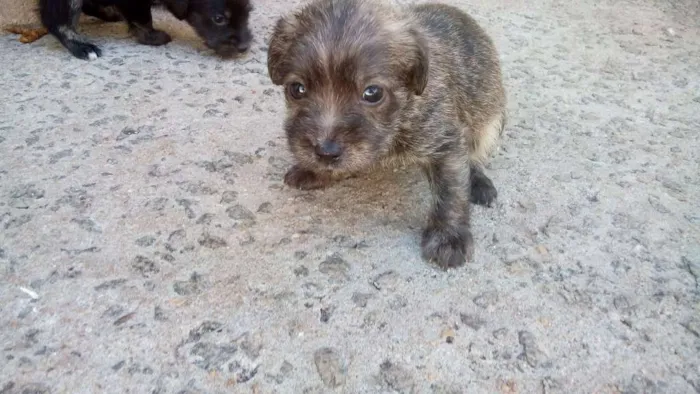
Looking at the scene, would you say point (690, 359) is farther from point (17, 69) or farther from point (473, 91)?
point (17, 69)

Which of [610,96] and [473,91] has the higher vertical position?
[473,91]

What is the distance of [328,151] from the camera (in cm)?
285

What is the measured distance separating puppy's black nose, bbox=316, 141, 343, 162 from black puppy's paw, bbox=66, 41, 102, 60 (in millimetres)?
3467

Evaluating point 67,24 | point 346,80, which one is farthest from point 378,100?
point 67,24

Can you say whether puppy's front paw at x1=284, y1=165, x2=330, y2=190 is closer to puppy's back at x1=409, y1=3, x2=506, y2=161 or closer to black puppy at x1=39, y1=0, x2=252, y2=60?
puppy's back at x1=409, y1=3, x2=506, y2=161

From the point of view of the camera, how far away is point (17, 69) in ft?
16.1

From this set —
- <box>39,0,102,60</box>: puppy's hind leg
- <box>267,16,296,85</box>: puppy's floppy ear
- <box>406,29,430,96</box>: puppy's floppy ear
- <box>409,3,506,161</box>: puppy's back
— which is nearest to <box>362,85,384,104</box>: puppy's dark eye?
<box>406,29,430,96</box>: puppy's floppy ear

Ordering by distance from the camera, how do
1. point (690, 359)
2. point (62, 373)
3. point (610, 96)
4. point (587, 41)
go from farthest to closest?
1. point (587, 41)
2. point (610, 96)
3. point (690, 359)
4. point (62, 373)

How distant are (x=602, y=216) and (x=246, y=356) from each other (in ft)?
7.52

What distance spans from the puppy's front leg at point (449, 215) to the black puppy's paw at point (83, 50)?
3.63 m

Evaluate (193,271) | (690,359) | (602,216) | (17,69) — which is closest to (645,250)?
(602,216)

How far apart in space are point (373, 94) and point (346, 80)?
0.59 feet

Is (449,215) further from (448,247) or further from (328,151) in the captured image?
(328,151)

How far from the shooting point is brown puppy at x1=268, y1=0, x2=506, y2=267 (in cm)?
291
